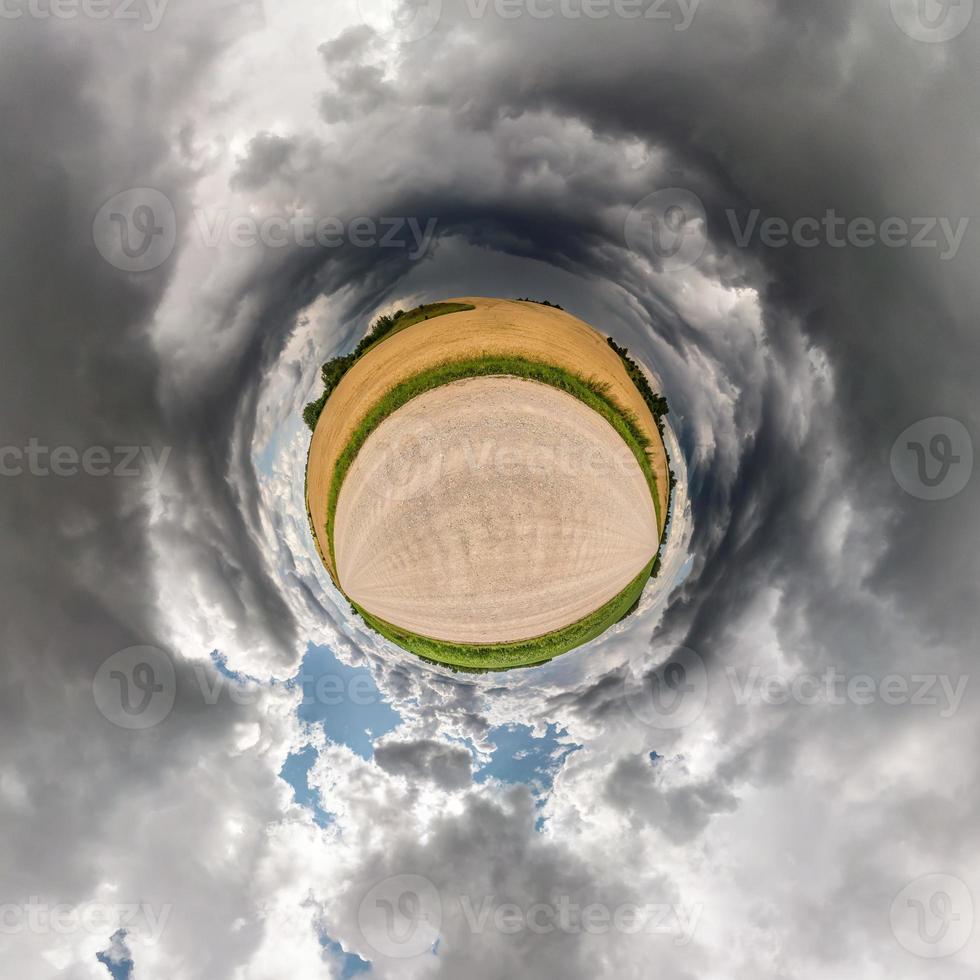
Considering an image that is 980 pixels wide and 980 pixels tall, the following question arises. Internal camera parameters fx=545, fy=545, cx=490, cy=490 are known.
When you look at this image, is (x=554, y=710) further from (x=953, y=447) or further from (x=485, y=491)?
(x=953, y=447)

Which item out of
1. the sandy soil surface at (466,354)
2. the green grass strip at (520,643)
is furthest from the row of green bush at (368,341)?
the green grass strip at (520,643)

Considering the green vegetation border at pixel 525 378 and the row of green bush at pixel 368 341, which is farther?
the row of green bush at pixel 368 341

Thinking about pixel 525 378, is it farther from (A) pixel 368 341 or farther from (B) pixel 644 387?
(A) pixel 368 341

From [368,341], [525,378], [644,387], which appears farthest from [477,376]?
[644,387]

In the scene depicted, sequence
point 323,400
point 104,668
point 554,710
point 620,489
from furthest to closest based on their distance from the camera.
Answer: point 554,710, point 323,400, point 104,668, point 620,489

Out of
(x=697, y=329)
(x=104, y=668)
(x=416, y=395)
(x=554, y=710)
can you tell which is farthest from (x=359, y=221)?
(x=554, y=710)

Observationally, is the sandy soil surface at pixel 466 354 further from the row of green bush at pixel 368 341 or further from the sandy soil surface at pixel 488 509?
the sandy soil surface at pixel 488 509
